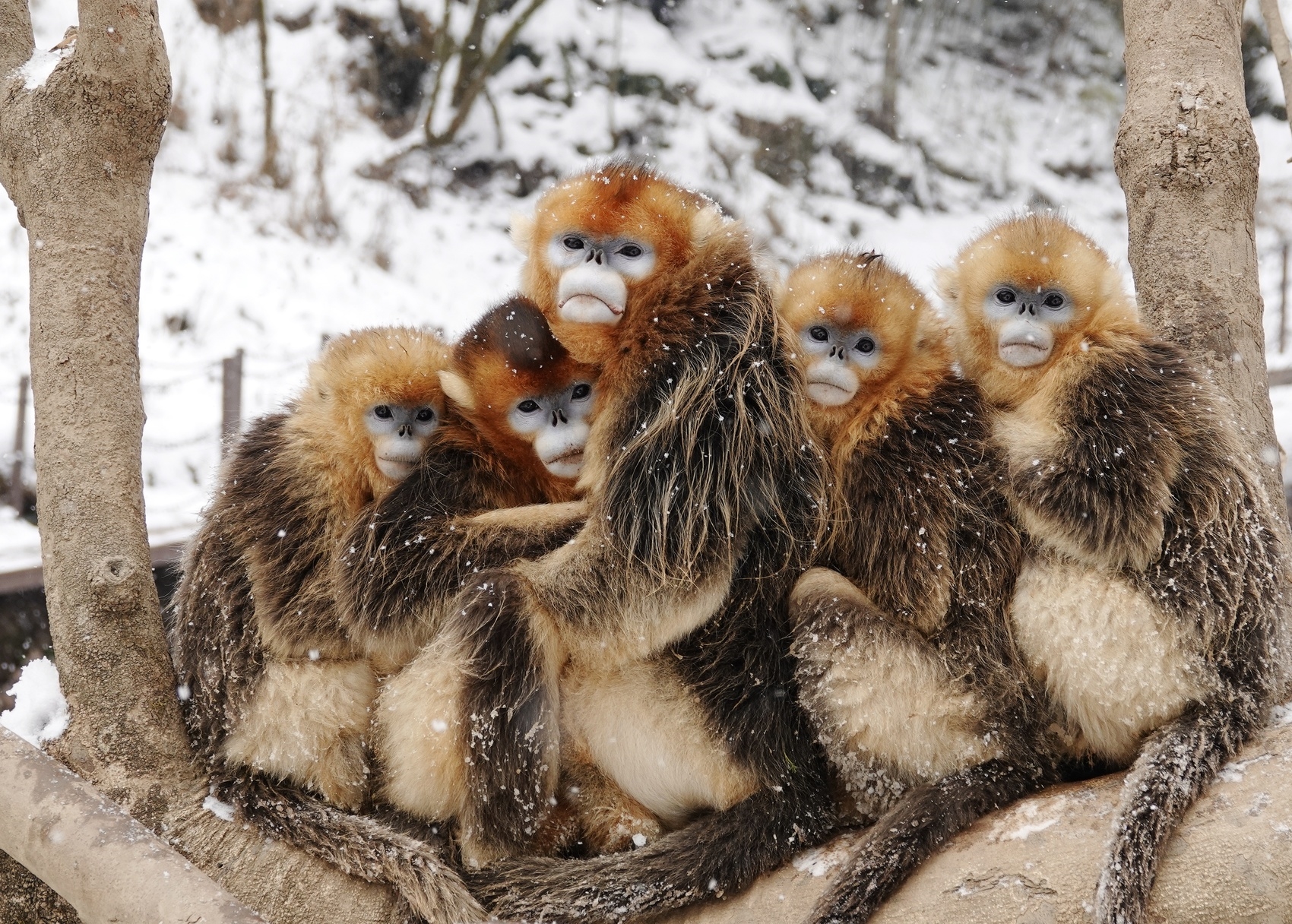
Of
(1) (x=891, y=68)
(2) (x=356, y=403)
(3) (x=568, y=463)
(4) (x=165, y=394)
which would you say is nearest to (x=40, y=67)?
(2) (x=356, y=403)

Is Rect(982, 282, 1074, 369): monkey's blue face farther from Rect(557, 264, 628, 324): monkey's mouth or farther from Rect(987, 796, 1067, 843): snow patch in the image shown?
Rect(987, 796, 1067, 843): snow patch

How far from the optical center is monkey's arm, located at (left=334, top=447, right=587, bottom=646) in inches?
Answer: 109

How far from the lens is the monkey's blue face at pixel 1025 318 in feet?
9.52

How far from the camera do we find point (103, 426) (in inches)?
112

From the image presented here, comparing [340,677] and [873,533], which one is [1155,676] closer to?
[873,533]

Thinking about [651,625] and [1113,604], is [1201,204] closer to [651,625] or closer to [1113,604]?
[1113,604]

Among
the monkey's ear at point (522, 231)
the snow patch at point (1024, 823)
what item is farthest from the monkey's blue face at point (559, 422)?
the snow patch at point (1024, 823)

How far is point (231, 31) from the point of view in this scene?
49.5 feet

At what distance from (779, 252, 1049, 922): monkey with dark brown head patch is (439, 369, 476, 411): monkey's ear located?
2.80 ft

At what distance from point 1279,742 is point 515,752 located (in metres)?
1.63

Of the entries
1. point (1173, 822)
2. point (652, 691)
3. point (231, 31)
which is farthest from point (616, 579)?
point (231, 31)

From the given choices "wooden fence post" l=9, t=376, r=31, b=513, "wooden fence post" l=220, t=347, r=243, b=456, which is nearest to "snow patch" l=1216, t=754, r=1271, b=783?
"wooden fence post" l=220, t=347, r=243, b=456

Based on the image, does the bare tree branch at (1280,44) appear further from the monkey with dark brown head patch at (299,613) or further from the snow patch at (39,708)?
the snow patch at (39,708)

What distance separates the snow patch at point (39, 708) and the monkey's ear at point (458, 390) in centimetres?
120
